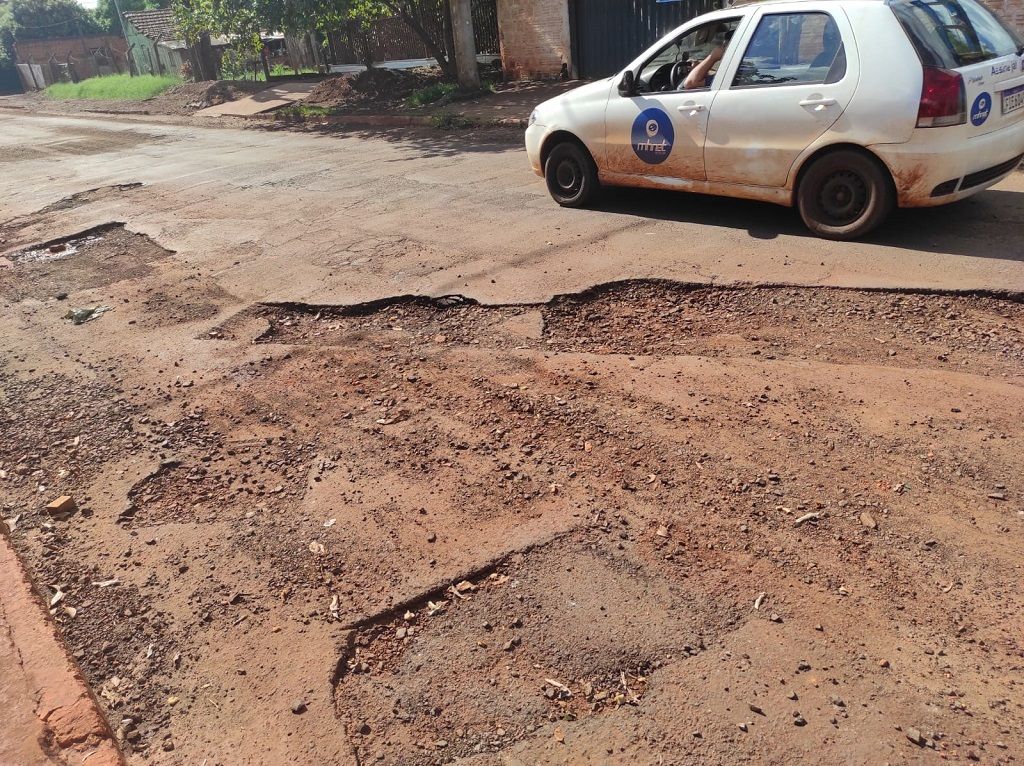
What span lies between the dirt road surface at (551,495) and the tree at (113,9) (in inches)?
2490

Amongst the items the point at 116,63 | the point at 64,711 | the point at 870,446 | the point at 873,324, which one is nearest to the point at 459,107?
the point at 873,324

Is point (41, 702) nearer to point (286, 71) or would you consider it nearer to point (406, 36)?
point (406, 36)

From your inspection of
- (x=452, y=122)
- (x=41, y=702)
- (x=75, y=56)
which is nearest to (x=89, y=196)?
(x=452, y=122)

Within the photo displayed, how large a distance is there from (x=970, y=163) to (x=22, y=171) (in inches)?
623

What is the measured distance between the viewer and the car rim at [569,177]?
24.8ft

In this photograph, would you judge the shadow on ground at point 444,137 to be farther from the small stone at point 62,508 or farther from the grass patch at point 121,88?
the grass patch at point 121,88

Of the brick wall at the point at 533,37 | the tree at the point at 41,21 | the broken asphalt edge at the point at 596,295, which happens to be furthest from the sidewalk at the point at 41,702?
the tree at the point at 41,21

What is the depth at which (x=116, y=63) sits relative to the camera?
54.4m

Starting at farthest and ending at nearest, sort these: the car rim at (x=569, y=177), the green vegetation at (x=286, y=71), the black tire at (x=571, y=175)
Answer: the green vegetation at (x=286, y=71) < the car rim at (x=569, y=177) < the black tire at (x=571, y=175)

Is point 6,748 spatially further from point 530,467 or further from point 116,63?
point 116,63

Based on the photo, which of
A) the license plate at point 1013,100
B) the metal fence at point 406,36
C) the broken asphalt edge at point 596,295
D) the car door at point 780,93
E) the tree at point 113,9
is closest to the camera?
the broken asphalt edge at point 596,295

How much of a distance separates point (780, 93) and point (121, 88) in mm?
35354

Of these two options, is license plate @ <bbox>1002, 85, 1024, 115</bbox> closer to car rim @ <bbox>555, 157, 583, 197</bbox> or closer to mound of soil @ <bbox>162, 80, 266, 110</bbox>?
car rim @ <bbox>555, 157, 583, 197</bbox>

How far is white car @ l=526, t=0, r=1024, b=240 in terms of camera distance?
5324mm
